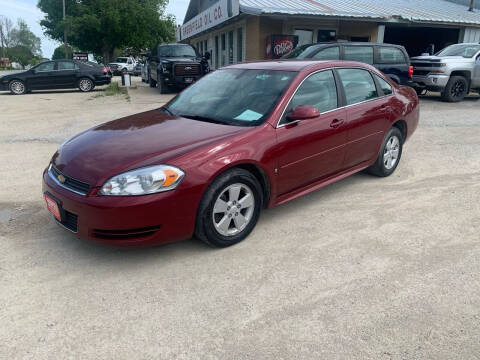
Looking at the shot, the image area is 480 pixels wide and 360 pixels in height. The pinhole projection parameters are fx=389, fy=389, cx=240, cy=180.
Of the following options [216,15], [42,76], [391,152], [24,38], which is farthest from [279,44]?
[24,38]

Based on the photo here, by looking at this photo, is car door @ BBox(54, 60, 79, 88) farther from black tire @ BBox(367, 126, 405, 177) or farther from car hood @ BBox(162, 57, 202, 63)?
black tire @ BBox(367, 126, 405, 177)

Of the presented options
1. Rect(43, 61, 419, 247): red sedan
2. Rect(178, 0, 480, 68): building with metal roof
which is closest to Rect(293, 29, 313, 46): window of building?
Rect(178, 0, 480, 68): building with metal roof

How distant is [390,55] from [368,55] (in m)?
0.78

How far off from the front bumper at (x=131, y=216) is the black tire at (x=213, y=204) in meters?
0.08

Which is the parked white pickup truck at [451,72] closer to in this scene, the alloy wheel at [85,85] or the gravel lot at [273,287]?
the gravel lot at [273,287]

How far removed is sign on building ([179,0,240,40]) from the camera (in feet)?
50.4

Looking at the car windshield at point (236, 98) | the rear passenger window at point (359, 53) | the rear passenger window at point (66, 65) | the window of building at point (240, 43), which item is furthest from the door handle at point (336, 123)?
the rear passenger window at point (66, 65)

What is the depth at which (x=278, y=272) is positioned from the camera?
3016 mm

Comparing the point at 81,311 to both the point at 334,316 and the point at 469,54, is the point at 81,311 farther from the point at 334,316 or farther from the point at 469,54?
the point at 469,54

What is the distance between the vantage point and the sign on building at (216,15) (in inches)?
605

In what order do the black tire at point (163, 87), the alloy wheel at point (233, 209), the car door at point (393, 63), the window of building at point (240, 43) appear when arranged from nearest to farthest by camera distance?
the alloy wheel at point (233, 209) < the car door at point (393, 63) < the black tire at point (163, 87) < the window of building at point (240, 43)

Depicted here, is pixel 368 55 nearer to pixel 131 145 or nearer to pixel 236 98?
pixel 236 98

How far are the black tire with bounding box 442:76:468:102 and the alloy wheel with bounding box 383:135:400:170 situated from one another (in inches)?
331

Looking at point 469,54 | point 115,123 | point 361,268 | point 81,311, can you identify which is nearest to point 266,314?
point 361,268
